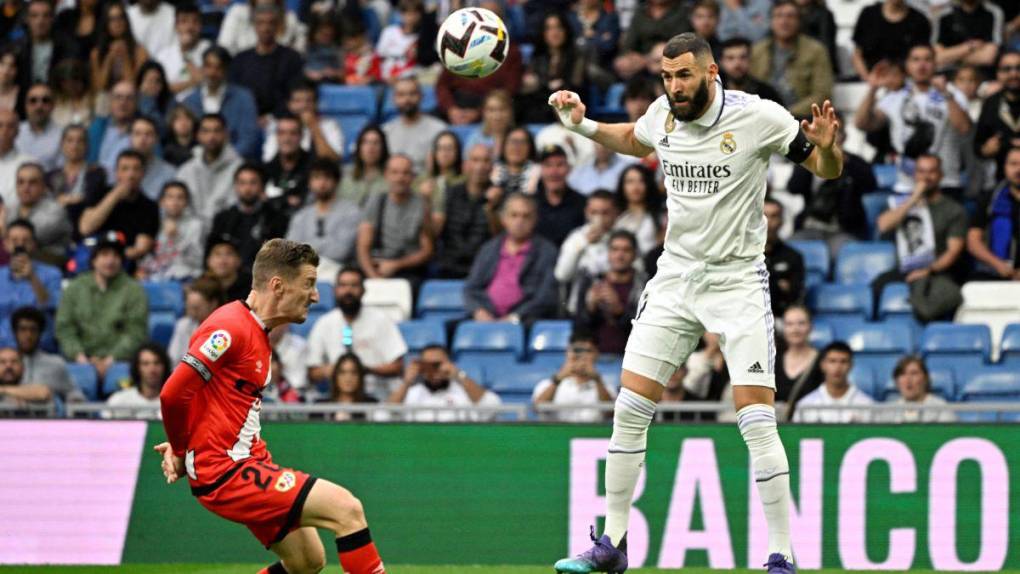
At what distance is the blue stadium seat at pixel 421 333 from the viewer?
44.9 ft

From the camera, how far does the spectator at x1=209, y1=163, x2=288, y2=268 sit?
48.5 ft

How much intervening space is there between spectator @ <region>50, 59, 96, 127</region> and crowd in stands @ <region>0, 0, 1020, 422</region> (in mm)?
34

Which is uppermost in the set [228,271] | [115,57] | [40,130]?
[115,57]

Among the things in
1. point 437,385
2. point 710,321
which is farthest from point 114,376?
point 710,321

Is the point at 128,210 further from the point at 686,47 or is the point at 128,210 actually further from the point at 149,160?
the point at 686,47

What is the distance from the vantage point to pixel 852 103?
15.5 meters

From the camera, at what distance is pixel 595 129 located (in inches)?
323

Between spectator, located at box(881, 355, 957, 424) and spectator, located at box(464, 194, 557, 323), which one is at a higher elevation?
spectator, located at box(464, 194, 557, 323)

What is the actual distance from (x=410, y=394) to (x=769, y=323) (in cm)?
531

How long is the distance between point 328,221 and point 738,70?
154 inches

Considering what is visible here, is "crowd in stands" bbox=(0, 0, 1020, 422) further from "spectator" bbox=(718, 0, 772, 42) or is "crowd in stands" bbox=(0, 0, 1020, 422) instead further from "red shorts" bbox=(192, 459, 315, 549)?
"red shorts" bbox=(192, 459, 315, 549)

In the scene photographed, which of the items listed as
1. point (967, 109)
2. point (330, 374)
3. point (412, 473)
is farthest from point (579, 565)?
point (967, 109)

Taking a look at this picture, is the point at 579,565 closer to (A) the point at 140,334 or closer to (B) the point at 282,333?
(B) the point at 282,333

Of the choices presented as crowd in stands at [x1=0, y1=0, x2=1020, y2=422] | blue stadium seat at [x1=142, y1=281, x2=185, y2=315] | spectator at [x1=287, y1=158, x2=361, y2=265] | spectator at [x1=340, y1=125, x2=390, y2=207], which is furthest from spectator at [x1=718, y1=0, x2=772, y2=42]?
blue stadium seat at [x1=142, y1=281, x2=185, y2=315]
